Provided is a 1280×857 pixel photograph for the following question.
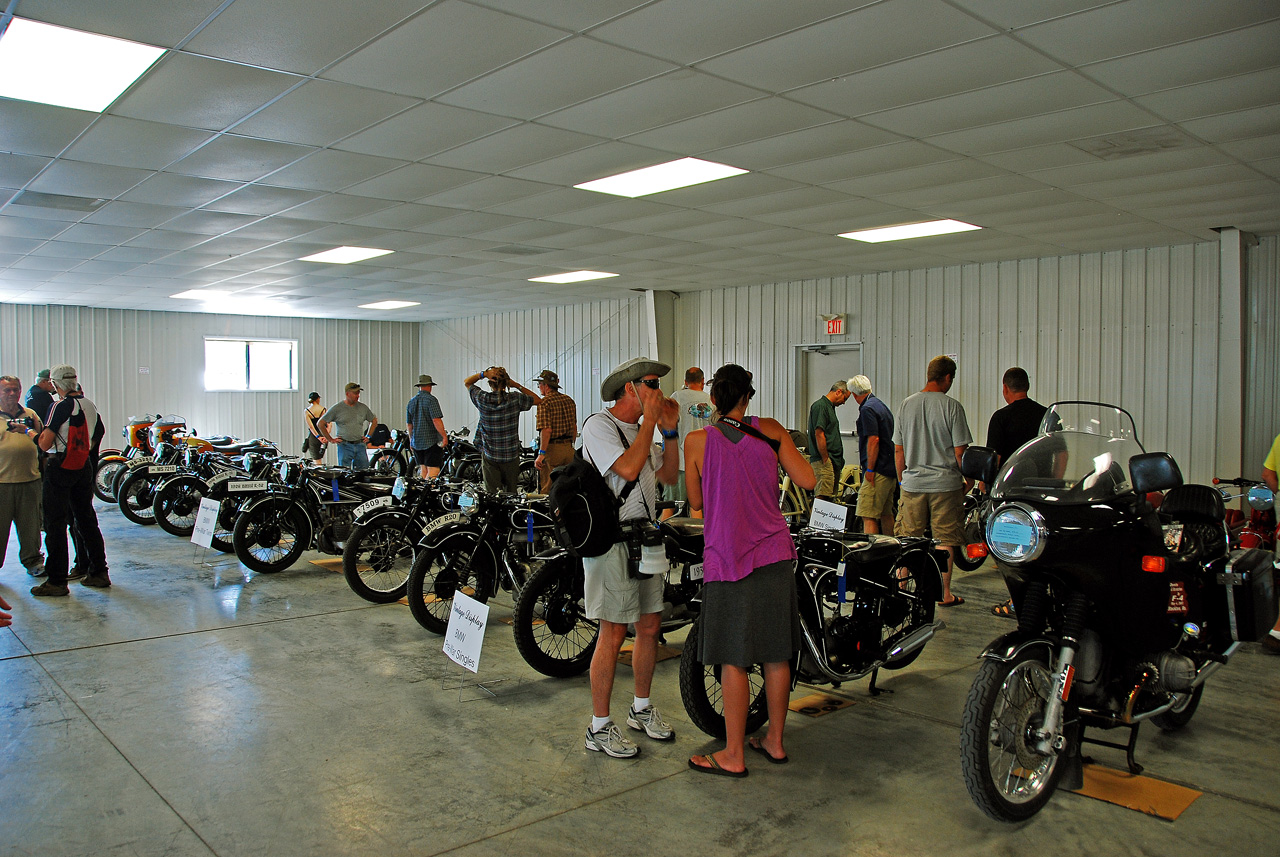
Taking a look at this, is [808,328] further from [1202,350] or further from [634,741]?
[634,741]

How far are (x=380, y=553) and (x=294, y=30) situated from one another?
3532 mm

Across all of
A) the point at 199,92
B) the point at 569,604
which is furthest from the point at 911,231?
the point at 199,92

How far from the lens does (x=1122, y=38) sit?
139 inches

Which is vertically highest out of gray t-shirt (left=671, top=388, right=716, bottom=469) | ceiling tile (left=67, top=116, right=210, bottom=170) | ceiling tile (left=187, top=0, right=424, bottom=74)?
ceiling tile (left=67, top=116, right=210, bottom=170)

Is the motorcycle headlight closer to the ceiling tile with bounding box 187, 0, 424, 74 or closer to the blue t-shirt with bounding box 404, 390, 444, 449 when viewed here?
the ceiling tile with bounding box 187, 0, 424, 74

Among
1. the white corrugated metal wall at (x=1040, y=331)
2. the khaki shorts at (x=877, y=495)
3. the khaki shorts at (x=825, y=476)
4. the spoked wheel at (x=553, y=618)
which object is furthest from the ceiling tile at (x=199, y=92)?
the white corrugated metal wall at (x=1040, y=331)

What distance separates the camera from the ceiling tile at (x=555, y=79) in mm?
3768

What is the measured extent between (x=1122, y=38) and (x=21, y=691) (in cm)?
570

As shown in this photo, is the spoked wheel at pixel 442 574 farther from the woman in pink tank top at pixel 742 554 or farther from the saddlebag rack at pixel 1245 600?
the saddlebag rack at pixel 1245 600

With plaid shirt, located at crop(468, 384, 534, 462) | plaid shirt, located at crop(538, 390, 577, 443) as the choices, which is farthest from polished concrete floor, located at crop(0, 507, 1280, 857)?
plaid shirt, located at crop(538, 390, 577, 443)

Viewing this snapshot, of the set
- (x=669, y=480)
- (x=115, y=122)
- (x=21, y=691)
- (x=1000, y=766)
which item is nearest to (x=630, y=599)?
(x=669, y=480)

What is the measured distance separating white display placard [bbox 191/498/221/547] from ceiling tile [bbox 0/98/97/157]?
9.41 feet

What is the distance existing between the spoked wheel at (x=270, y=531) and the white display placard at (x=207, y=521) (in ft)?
1.27

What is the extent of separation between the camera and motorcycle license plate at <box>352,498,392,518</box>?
589 cm
